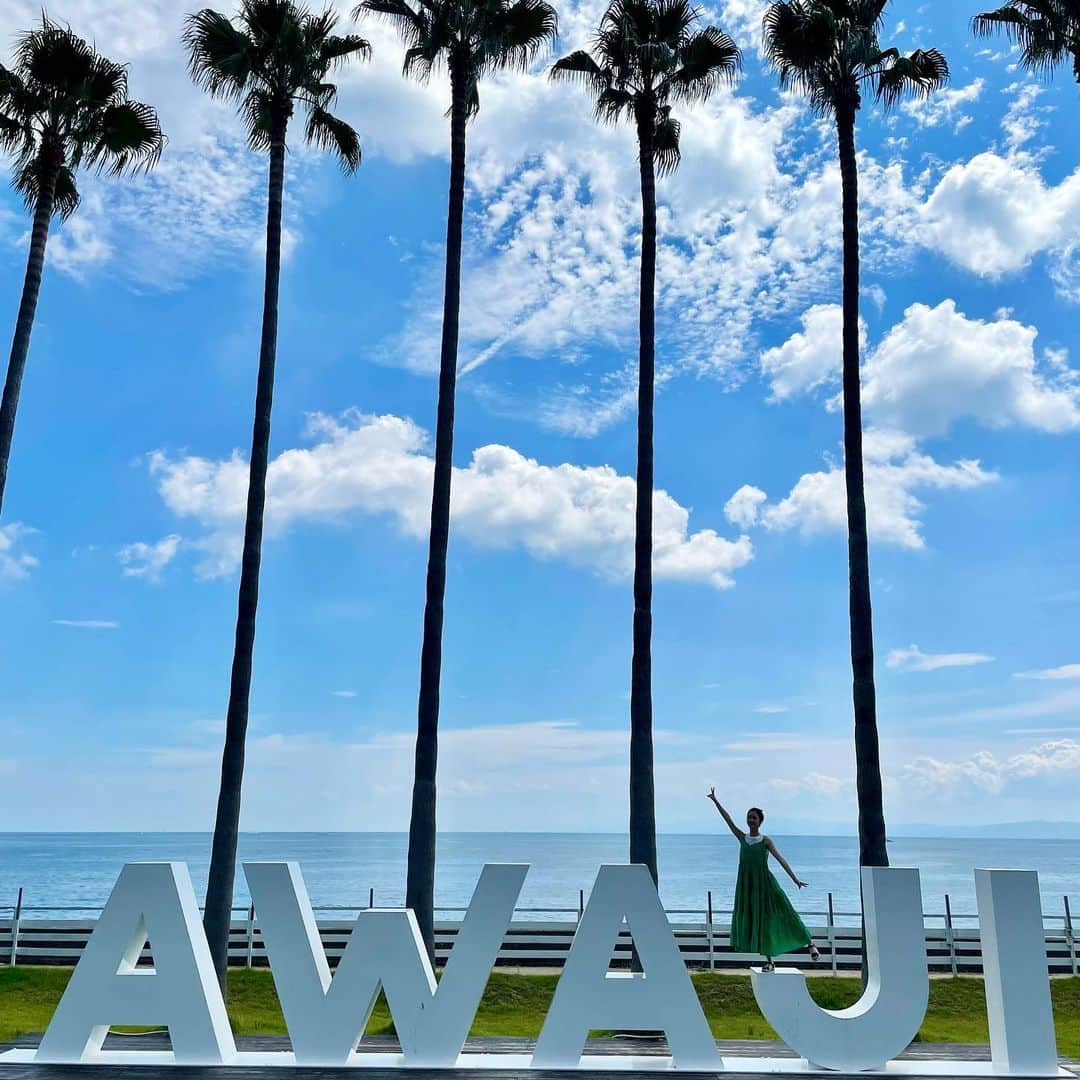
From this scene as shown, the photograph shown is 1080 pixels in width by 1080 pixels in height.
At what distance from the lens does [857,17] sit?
1862 cm

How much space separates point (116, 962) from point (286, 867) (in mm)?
1784

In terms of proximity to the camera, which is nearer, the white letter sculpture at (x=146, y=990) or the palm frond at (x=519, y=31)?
the white letter sculpture at (x=146, y=990)

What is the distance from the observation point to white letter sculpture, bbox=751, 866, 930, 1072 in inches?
402

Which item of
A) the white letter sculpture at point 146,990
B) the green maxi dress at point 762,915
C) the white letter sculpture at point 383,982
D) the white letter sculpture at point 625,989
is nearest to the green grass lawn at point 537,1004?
the green maxi dress at point 762,915

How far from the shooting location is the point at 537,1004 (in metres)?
17.6

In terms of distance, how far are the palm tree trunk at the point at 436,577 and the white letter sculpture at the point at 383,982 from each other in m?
3.49

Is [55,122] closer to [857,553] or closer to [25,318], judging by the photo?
[25,318]

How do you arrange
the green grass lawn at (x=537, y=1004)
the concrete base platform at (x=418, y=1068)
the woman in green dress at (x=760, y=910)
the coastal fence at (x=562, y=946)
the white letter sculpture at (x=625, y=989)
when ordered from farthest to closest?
the coastal fence at (x=562, y=946) → the green grass lawn at (x=537, y=1004) → the woman in green dress at (x=760, y=910) → the white letter sculpture at (x=625, y=989) → the concrete base platform at (x=418, y=1068)

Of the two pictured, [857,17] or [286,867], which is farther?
[857,17]

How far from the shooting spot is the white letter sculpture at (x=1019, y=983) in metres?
10.2

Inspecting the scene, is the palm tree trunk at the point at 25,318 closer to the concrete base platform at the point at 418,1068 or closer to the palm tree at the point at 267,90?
the palm tree at the point at 267,90

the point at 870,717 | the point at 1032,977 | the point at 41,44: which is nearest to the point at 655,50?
the point at 41,44

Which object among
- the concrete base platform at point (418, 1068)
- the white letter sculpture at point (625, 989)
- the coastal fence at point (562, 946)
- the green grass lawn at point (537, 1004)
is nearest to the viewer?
the concrete base platform at point (418, 1068)

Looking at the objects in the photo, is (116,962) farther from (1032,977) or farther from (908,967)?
(1032,977)
